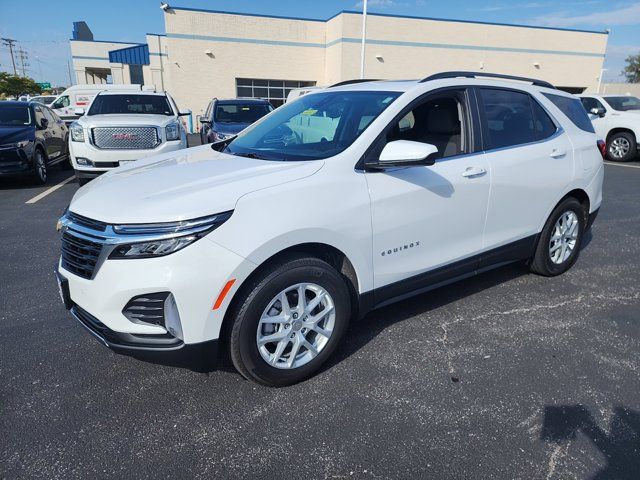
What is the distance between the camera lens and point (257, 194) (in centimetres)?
247

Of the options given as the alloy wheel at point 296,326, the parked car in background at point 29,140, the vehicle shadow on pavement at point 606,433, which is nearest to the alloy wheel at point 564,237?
the vehicle shadow on pavement at point 606,433

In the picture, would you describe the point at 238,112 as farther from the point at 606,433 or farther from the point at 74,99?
the point at 606,433

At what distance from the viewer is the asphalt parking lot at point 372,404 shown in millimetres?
2232

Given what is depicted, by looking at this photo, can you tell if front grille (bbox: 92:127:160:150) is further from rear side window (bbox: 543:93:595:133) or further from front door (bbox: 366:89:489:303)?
rear side window (bbox: 543:93:595:133)

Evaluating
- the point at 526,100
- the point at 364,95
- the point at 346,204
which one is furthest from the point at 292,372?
the point at 526,100

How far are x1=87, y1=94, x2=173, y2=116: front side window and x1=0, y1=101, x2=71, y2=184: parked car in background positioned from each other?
130 centimetres

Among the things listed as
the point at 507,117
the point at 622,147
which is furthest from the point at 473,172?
the point at 622,147

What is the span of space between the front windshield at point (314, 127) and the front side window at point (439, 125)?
13.0 inches

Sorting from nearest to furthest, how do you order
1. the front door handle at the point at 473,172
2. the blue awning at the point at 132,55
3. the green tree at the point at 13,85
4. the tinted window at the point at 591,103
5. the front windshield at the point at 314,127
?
1. the front windshield at the point at 314,127
2. the front door handle at the point at 473,172
3. the tinted window at the point at 591,103
4. the blue awning at the point at 132,55
5. the green tree at the point at 13,85

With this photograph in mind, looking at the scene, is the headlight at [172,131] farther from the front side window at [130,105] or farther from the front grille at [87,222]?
the front grille at [87,222]

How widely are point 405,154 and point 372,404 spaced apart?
1480 millimetres

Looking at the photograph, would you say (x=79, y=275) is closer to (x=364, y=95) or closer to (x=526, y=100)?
(x=364, y=95)

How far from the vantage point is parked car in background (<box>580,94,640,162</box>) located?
12.6 m

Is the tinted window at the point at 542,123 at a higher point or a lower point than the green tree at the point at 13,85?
lower
